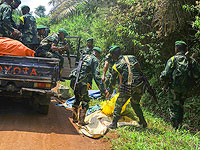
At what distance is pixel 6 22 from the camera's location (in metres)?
5.74

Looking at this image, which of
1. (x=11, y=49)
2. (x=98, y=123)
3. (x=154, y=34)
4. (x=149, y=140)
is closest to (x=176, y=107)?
(x=149, y=140)

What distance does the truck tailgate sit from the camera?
4.76 meters

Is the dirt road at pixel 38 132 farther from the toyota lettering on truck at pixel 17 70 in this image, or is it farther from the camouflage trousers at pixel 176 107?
the camouflage trousers at pixel 176 107

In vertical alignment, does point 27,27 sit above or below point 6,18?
below

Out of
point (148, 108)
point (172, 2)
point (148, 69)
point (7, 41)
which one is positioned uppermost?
point (172, 2)

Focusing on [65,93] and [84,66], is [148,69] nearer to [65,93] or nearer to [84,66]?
[65,93]

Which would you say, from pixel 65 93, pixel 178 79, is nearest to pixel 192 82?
pixel 178 79

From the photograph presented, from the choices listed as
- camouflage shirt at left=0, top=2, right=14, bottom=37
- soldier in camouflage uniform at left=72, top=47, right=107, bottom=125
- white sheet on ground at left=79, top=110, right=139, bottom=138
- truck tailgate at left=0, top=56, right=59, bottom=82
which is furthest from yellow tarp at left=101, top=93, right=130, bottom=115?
camouflage shirt at left=0, top=2, right=14, bottom=37

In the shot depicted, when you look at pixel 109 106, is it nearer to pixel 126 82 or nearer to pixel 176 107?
Result: pixel 126 82

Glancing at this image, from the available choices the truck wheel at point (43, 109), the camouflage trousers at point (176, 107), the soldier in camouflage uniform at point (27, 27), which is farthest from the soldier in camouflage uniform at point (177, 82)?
the soldier in camouflage uniform at point (27, 27)

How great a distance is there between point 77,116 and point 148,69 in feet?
13.1

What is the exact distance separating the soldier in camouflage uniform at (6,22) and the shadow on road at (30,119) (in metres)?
1.73

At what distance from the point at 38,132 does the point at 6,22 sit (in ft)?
9.48

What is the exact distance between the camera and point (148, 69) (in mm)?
8641
